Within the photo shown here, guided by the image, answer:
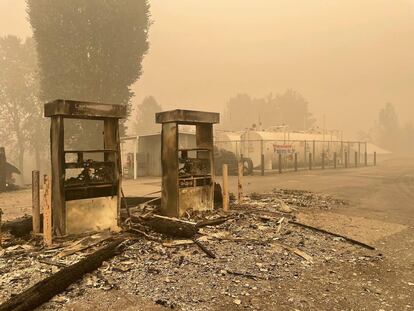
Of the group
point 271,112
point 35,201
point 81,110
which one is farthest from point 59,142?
point 271,112

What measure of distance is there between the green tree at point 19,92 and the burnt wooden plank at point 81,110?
127ft

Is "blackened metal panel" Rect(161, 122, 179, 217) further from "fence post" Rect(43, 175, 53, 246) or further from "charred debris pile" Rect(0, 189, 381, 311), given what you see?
"fence post" Rect(43, 175, 53, 246)

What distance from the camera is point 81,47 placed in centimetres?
2834

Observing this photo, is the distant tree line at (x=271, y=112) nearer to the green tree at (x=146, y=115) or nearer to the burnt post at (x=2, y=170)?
the green tree at (x=146, y=115)

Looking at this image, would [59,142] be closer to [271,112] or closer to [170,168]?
[170,168]

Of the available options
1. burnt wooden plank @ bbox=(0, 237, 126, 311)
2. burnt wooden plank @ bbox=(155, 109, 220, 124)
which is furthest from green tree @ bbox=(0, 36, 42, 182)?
burnt wooden plank @ bbox=(0, 237, 126, 311)

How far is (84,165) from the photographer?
25.5ft

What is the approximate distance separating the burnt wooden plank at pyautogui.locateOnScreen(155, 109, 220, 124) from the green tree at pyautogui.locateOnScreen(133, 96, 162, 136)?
74.1 meters

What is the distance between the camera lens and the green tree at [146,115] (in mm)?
83750

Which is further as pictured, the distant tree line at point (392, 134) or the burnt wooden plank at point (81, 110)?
the distant tree line at point (392, 134)

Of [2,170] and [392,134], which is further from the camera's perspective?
[392,134]

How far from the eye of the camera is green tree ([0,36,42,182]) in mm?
43031

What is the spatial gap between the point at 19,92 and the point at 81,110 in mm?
41314

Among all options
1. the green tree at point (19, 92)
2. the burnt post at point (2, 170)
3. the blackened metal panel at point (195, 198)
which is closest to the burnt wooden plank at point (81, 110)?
the blackened metal panel at point (195, 198)
